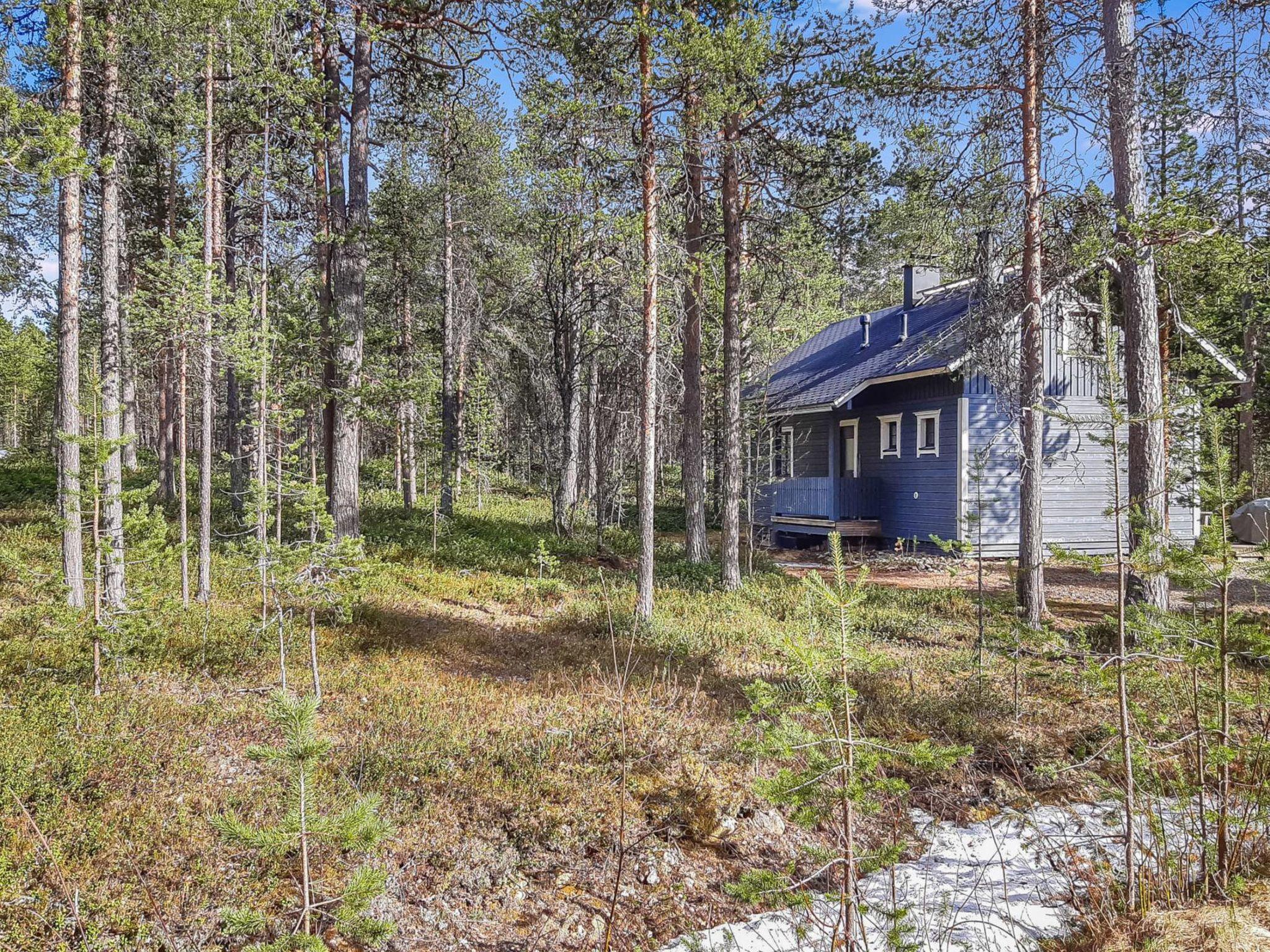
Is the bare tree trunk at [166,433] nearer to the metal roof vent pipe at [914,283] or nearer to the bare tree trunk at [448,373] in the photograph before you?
the bare tree trunk at [448,373]

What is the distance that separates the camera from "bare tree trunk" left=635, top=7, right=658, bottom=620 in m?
9.02

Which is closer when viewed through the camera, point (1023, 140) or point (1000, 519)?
point (1023, 140)

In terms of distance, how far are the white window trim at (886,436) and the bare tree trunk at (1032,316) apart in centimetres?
847

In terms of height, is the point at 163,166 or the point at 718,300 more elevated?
the point at 163,166

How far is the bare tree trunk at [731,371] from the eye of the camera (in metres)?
12.4

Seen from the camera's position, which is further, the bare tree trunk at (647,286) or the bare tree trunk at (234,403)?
the bare tree trunk at (234,403)

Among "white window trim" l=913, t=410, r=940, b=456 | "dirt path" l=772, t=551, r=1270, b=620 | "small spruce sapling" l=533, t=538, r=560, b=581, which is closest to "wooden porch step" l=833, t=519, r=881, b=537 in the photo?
"dirt path" l=772, t=551, r=1270, b=620

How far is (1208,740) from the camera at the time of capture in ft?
15.1

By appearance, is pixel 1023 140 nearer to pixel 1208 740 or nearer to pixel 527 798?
pixel 1208 740

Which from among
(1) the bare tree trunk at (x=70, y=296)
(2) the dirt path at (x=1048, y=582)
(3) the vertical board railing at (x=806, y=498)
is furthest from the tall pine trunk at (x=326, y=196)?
(3) the vertical board railing at (x=806, y=498)

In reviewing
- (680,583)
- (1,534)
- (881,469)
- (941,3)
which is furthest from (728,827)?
(881,469)

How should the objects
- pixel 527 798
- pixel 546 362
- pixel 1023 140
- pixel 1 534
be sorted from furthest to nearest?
pixel 546 362
pixel 1 534
pixel 1023 140
pixel 527 798

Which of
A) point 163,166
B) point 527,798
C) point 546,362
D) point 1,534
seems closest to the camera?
point 527,798

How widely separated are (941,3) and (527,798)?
38.8 feet
